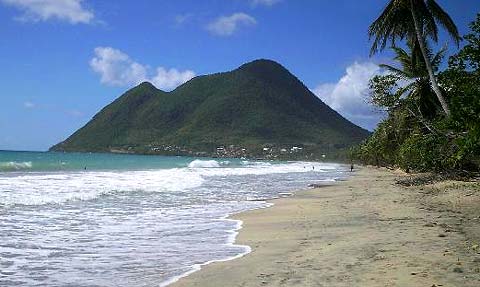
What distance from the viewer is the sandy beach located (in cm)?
604

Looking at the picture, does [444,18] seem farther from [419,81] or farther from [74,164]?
[74,164]

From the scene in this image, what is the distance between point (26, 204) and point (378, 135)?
1029 inches

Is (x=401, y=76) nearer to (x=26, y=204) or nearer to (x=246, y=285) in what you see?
A: (x=26, y=204)

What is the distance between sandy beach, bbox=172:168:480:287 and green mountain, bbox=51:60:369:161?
131m

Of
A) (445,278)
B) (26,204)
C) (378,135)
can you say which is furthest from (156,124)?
(445,278)

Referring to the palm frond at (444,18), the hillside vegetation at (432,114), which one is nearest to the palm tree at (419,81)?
the hillside vegetation at (432,114)

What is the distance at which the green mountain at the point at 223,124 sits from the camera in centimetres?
15612

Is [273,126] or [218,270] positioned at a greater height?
[273,126]

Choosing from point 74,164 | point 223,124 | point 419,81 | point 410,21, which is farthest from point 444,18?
point 223,124

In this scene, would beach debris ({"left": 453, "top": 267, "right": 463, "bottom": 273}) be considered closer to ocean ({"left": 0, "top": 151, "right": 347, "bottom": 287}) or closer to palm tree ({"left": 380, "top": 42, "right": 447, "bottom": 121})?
ocean ({"left": 0, "top": 151, "right": 347, "bottom": 287})

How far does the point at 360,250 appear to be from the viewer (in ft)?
25.6

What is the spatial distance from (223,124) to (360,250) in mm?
163500

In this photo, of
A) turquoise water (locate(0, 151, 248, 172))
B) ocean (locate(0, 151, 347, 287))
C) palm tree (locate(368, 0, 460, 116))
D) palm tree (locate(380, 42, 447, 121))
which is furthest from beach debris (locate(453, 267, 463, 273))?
turquoise water (locate(0, 151, 248, 172))

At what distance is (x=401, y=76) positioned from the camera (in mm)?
27094
